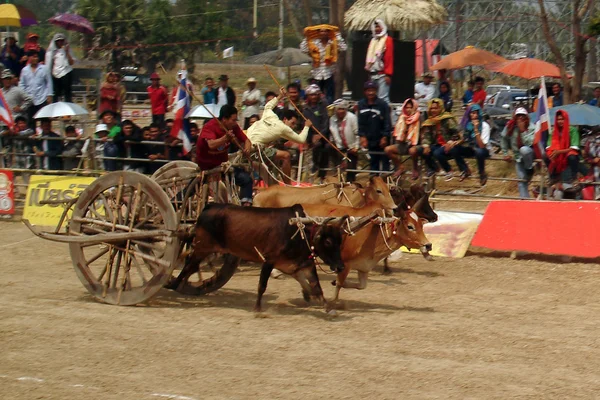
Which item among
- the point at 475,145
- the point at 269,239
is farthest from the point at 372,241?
the point at 475,145

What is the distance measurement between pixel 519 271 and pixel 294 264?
4.18 metres

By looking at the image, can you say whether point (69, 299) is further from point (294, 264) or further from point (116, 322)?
point (294, 264)

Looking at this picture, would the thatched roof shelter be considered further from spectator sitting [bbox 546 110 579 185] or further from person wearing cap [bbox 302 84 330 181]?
spectator sitting [bbox 546 110 579 185]

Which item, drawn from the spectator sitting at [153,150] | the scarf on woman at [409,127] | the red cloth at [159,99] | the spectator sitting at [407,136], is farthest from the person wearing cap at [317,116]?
the red cloth at [159,99]

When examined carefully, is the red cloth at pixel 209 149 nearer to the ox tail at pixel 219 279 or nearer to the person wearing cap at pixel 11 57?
the ox tail at pixel 219 279

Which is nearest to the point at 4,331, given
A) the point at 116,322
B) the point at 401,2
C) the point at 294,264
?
the point at 116,322

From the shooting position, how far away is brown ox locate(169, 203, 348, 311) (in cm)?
1015

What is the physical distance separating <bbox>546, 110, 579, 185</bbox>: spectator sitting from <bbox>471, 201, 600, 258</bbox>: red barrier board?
3.84 ft

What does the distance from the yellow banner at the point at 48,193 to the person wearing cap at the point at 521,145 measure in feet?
23.2

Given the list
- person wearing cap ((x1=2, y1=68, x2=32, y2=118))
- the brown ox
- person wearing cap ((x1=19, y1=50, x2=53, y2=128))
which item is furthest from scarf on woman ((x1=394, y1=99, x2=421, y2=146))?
person wearing cap ((x1=2, y1=68, x2=32, y2=118))

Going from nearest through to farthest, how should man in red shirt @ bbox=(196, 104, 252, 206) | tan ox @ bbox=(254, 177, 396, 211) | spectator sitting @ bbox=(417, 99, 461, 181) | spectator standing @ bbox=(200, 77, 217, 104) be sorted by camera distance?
man in red shirt @ bbox=(196, 104, 252, 206), tan ox @ bbox=(254, 177, 396, 211), spectator sitting @ bbox=(417, 99, 461, 181), spectator standing @ bbox=(200, 77, 217, 104)

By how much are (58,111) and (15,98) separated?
1.69 metres

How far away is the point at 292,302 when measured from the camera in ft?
36.8

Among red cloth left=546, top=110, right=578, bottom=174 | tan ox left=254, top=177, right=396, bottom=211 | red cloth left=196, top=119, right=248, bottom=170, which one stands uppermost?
red cloth left=196, top=119, right=248, bottom=170
